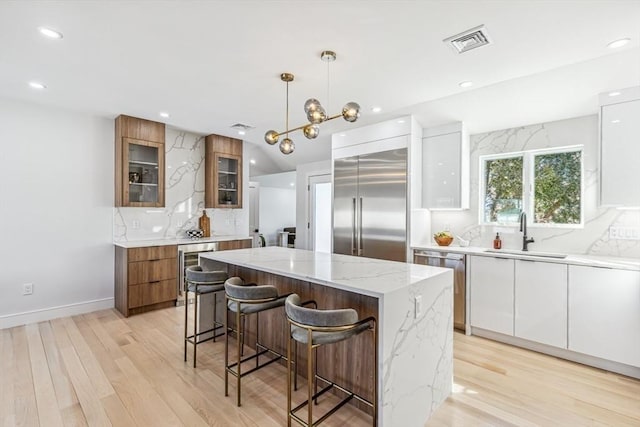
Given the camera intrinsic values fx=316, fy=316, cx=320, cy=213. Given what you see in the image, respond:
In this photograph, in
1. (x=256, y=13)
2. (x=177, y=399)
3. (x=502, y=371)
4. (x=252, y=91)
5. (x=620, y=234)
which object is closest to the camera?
(x=256, y=13)

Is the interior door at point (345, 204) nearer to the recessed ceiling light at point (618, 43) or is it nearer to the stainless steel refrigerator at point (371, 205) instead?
the stainless steel refrigerator at point (371, 205)

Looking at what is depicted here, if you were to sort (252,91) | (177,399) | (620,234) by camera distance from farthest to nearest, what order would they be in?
(252,91)
(620,234)
(177,399)

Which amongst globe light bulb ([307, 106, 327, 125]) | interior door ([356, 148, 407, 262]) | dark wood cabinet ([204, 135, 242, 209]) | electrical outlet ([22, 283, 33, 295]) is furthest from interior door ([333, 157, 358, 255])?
electrical outlet ([22, 283, 33, 295])

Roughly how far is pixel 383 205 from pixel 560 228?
198 cm

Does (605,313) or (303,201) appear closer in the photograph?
(605,313)

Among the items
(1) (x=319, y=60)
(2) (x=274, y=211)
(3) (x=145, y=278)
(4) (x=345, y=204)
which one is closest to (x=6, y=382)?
(3) (x=145, y=278)

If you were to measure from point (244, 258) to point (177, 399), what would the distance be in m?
1.17

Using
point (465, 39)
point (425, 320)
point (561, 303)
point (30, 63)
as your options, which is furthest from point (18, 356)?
point (561, 303)

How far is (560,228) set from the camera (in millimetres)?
3484

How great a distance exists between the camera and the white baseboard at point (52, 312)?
3661 mm

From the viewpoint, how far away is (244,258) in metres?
2.89

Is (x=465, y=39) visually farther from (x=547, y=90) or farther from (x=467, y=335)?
(x=467, y=335)

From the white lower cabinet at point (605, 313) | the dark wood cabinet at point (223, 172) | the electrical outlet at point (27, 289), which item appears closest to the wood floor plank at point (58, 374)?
the electrical outlet at point (27, 289)

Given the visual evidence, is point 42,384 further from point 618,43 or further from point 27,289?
point 618,43
